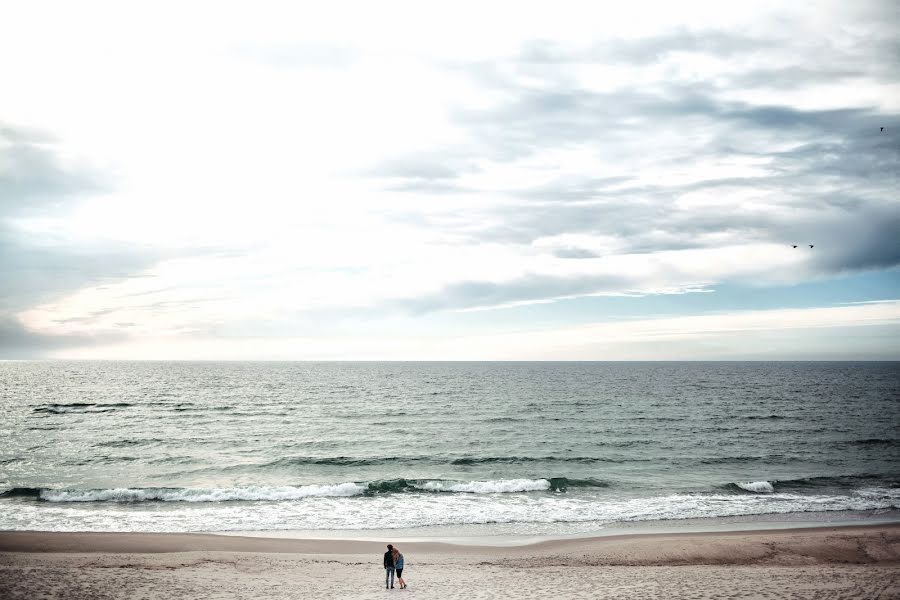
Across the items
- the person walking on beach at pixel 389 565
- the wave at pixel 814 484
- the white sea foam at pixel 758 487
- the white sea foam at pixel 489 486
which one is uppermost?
the person walking on beach at pixel 389 565

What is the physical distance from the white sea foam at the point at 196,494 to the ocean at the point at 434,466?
0.11 metres

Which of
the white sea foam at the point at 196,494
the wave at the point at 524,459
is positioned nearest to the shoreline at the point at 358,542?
the white sea foam at the point at 196,494

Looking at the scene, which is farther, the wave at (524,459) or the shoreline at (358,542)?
the wave at (524,459)

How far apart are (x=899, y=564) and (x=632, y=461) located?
18.1m

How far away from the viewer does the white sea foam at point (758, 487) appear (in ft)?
97.3

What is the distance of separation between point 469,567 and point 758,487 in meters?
20.3

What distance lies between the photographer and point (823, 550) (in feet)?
66.6

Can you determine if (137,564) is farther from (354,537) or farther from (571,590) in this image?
(571,590)

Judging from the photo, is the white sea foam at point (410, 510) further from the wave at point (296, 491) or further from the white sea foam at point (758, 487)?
the white sea foam at point (758, 487)

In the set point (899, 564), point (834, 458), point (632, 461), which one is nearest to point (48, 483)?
point (632, 461)

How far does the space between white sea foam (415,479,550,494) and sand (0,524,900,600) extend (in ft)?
27.6

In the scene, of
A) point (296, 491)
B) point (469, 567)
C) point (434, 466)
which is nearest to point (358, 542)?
point (469, 567)

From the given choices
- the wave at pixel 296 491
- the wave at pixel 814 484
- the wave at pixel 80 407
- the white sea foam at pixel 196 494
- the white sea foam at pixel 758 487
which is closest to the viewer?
the white sea foam at pixel 196 494

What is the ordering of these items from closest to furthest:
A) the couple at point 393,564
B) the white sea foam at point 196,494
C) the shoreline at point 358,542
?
the couple at point 393,564 → the shoreline at point 358,542 → the white sea foam at point 196,494
